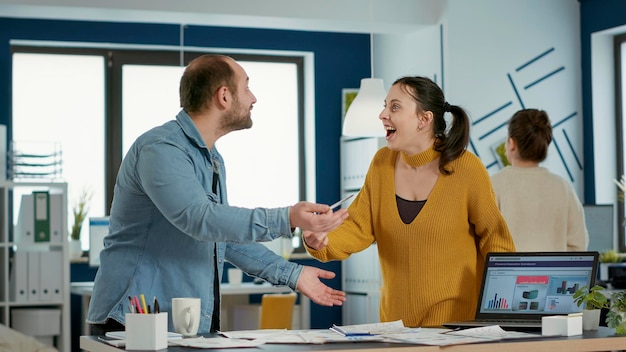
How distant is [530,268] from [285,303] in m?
4.14

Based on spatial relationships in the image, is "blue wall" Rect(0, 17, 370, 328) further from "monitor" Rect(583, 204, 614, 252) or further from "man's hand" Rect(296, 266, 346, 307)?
"man's hand" Rect(296, 266, 346, 307)

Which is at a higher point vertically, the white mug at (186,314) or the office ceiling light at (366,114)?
the office ceiling light at (366,114)

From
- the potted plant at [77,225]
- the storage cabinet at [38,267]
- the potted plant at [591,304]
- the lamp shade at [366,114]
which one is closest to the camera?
the potted plant at [591,304]

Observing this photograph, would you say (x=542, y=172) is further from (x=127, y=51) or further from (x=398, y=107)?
(x=127, y=51)

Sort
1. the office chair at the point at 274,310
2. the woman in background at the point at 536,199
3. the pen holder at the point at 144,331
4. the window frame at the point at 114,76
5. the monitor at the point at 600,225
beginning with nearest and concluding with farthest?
the pen holder at the point at 144,331
the woman in background at the point at 536,199
the monitor at the point at 600,225
the office chair at the point at 274,310
the window frame at the point at 114,76

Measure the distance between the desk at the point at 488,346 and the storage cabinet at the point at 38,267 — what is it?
4.67 meters

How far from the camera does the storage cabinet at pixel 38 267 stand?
7109mm

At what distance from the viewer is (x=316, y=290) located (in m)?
2.83

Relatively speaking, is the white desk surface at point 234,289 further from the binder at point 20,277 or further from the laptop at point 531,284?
the laptop at point 531,284

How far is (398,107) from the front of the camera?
11.0 feet

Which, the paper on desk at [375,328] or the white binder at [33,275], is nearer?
the paper on desk at [375,328]

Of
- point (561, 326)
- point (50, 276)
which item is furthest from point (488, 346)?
point (50, 276)

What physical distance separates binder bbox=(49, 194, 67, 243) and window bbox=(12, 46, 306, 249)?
2.28 ft

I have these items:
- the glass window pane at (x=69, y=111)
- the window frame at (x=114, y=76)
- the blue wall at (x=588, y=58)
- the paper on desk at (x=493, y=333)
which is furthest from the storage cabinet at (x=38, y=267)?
the paper on desk at (x=493, y=333)
